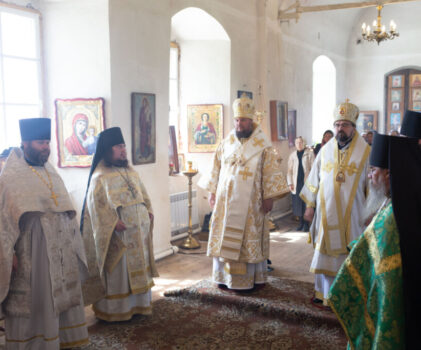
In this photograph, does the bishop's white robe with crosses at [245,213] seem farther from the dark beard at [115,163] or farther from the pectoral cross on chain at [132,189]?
the dark beard at [115,163]

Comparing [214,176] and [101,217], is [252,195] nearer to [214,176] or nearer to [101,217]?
[214,176]

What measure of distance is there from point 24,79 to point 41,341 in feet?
11.1

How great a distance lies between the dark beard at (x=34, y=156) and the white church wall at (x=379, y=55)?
1261cm

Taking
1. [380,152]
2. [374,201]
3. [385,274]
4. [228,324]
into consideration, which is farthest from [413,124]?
[228,324]

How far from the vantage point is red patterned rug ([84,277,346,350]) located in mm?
4156

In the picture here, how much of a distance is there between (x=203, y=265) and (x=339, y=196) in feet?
8.14

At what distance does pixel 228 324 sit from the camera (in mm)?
4578

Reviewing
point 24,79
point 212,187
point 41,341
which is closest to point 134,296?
point 41,341

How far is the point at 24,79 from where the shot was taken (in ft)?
19.2

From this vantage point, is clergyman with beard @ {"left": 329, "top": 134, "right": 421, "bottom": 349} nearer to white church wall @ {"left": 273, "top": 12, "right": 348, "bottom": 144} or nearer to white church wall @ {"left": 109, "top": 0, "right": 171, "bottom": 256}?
white church wall @ {"left": 109, "top": 0, "right": 171, "bottom": 256}

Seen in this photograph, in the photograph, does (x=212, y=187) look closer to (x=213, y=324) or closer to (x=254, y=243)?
(x=254, y=243)

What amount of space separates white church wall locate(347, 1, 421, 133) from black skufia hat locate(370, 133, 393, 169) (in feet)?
42.1

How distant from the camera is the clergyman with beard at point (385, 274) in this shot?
2203mm

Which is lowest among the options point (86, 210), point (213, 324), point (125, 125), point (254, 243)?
point (213, 324)
